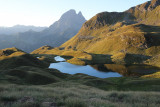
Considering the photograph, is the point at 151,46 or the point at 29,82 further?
the point at 151,46

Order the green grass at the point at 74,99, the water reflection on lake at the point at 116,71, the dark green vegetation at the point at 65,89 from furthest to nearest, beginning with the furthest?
the water reflection on lake at the point at 116,71 < the dark green vegetation at the point at 65,89 < the green grass at the point at 74,99

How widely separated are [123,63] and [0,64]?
118191 mm

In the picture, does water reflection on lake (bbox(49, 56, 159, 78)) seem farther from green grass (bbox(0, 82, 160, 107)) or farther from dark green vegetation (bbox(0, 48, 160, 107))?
green grass (bbox(0, 82, 160, 107))

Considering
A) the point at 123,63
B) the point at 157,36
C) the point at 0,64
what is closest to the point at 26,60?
the point at 0,64

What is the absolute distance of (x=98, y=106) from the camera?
9.55 meters

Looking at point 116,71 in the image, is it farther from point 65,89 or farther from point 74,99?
point 74,99

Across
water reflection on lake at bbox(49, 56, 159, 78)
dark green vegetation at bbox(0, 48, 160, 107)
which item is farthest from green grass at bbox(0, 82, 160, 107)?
water reflection on lake at bbox(49, 56, 159, 78)

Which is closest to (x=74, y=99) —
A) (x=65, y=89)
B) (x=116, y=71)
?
(x=65, y=89)

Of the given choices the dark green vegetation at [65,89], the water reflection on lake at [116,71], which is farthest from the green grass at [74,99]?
the water reflection on lake at [116,71]

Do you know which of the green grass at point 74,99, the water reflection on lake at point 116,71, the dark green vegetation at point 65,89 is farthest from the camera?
the water reflection on lake at point 116,71

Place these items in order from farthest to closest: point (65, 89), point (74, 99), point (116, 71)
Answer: point (116, 71), point (65, 89), point (74, 99)

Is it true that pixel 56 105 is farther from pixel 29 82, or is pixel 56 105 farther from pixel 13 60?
pixel 13 60

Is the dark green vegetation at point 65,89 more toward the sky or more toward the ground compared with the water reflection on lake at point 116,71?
more toward the ground

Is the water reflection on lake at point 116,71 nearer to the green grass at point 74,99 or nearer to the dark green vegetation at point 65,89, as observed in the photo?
the dark green vegetation at point 65,89
